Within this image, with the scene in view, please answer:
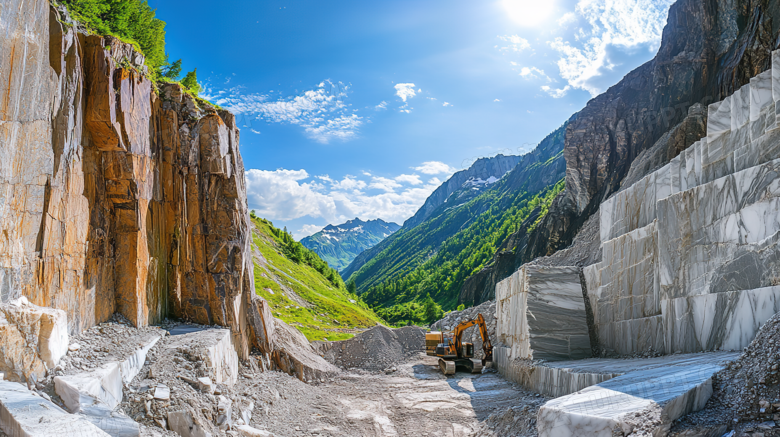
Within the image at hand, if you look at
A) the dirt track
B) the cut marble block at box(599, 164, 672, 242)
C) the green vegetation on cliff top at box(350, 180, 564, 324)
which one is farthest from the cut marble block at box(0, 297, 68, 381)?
the green vegetation on cliff top at box(350, 180, 564, 324)

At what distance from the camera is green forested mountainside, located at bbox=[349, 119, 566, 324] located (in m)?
107

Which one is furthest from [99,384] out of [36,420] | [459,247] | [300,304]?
[459,247]

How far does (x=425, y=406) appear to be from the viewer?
1748 cm

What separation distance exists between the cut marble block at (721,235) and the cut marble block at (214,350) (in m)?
15.2

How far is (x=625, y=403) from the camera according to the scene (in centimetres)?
803

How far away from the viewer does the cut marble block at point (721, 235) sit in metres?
11.6

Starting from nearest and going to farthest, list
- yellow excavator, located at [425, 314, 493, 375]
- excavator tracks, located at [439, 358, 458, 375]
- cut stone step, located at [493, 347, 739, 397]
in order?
1. cut stone step, located at [493, 347, 739, 397]
2. excavator tracks, located at [439, 358, 458, 375]
3. yellow excavator, located at [425, 314, 493, 375]

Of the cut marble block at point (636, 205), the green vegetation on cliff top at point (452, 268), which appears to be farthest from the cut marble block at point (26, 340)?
the green vegetation on cliff top at point (452, 268)

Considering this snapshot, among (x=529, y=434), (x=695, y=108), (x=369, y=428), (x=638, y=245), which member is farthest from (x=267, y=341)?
(x=695, y=108)

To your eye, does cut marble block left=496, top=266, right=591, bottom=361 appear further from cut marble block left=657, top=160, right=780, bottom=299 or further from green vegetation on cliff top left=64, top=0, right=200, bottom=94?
green vegetation on cliff top left=64, top=0, right=200, bottom=94

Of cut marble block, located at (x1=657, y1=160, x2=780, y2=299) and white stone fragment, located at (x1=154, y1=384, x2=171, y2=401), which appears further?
cut marble block, located at (x1=657, y1=160, x2=780, y2=299)

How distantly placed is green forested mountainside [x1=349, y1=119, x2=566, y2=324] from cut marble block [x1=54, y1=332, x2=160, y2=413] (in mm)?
78915

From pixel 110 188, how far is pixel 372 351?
1831cm

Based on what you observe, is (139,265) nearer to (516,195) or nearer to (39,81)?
(39,81)
